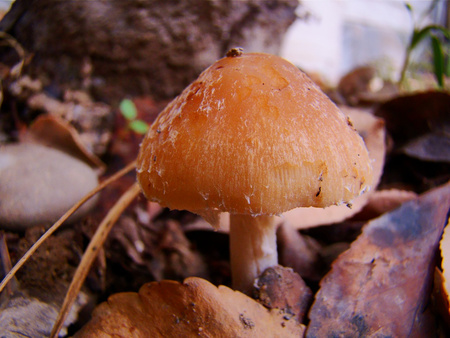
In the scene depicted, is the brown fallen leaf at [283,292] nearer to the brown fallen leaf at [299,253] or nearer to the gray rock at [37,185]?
the brown fallen leaf at [299,253]

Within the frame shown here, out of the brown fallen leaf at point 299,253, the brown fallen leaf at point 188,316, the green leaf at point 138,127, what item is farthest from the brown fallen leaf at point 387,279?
the green leaf at point 138,127

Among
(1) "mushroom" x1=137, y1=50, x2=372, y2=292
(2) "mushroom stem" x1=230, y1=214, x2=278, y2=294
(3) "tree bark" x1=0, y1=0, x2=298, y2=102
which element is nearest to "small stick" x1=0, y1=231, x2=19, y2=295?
(1) "mushroom" x1=137, y1=50, x2=372, y2=292

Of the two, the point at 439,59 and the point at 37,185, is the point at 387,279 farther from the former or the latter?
the point at 439,59

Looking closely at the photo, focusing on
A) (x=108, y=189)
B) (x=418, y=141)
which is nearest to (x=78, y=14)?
(x=108, y=189)

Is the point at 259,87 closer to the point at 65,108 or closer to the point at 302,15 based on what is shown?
the point at 65,108

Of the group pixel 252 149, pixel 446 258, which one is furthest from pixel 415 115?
pixel 252 149

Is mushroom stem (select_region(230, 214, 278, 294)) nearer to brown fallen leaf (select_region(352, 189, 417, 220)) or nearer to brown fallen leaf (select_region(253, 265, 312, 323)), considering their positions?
brown fallen leaf (select_region(253, 265, 312, 323))
